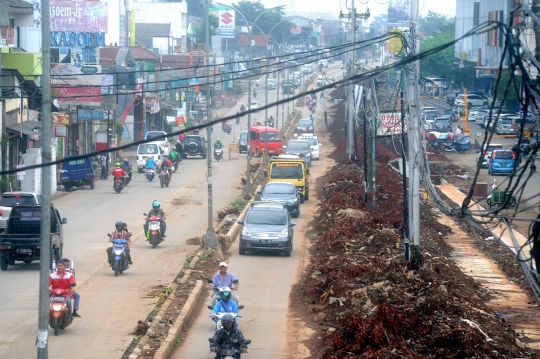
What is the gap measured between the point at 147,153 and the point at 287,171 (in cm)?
1547

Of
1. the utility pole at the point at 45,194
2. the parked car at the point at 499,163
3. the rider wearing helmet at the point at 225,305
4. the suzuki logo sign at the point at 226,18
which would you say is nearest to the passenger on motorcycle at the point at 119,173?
the parked car at the point at 499,163

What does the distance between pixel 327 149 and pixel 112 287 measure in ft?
181

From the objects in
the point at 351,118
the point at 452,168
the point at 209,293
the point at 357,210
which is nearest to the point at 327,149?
the point at 452,168

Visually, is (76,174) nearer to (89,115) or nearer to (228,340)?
(89,115)

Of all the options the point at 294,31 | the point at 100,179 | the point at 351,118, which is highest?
the point at 294,31

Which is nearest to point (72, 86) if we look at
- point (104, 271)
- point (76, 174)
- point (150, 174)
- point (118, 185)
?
point (76, 174)

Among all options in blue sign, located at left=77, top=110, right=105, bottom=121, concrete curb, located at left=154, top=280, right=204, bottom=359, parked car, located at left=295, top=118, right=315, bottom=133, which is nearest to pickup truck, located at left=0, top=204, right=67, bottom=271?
concrete curb, located at left=154, top=280, right=204, bottom=359

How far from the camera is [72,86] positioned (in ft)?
147

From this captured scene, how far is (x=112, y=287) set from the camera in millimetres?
20672

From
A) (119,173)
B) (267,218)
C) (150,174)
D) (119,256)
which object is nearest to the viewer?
(119,256)

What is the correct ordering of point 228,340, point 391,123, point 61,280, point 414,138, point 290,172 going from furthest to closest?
point 290,172 → point 391,123 → point 414,138 → point 61,280 → point 228,340

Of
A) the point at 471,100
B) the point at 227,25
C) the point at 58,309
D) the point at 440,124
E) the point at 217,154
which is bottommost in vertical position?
the point at 217,154

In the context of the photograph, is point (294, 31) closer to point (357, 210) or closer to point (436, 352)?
point (357, 210)

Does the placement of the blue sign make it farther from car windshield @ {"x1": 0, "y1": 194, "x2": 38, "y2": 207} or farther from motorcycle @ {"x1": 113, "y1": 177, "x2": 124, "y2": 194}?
car windshield @ {"x1": 0, "y1": 194, "x2": 38, "y2": 207}
